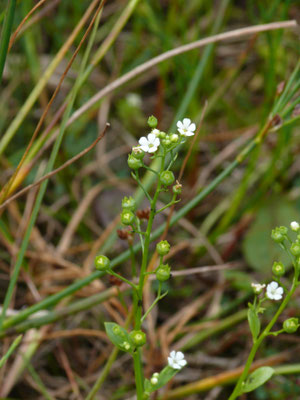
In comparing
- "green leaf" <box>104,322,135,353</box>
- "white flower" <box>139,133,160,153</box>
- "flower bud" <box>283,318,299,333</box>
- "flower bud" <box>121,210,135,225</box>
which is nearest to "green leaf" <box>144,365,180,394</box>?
"green leaf" <box>104,322,135,353</box>

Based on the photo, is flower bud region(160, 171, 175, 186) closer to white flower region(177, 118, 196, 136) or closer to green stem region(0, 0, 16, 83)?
white flower region(177, 118, 196, 136)

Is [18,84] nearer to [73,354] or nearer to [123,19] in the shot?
[123,19]

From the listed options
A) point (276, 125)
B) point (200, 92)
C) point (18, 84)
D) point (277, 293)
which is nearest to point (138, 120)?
point (200, 92)

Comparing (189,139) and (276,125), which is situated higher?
(276,125)

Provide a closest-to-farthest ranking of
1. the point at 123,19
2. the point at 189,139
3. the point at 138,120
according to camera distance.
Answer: the point at 123,19, the point at 189,139, the point at 138,120

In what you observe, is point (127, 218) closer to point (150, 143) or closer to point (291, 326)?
point (150, 143)

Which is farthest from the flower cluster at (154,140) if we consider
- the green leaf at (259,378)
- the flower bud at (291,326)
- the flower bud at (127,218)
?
the green leaf at (259,378)

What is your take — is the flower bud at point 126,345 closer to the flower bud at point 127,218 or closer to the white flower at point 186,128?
the flower bud at point 127,218
